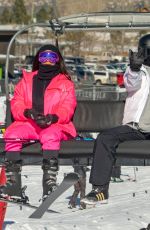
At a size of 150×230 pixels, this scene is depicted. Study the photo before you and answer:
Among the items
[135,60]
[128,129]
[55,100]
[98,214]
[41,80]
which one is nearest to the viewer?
[135,60]

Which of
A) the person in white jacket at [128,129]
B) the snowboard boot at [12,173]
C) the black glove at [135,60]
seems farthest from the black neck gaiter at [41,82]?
the black glove at [135,60]

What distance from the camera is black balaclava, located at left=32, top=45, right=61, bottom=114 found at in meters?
6.98

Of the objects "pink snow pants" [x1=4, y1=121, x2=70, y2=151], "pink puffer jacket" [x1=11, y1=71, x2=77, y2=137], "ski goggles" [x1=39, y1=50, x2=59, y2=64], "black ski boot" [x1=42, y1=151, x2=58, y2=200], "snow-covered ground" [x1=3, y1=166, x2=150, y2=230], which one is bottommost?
"snow-covered ground" [x1=3, y1=166, x2=150, y2=230]

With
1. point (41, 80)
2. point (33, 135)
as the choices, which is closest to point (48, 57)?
point (41, 80)

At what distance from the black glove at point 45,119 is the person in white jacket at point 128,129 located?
0.45 meters

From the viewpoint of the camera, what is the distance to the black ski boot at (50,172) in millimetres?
6617

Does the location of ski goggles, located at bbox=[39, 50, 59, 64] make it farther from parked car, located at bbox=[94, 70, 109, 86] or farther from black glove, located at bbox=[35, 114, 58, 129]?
parked car, located at bbox=[94, 70, 109, 86]

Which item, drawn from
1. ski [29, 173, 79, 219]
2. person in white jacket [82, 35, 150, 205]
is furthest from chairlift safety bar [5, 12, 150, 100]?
ski [29, 173, 79, 219]

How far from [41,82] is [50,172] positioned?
911 mm

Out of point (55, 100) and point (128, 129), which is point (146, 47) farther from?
point (55, 100)

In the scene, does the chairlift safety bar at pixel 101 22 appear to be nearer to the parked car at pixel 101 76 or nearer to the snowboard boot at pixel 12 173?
the snowboard boot at pixel 12 173

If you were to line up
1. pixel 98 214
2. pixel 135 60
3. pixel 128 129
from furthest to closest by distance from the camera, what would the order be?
1. pixel 98 214
2. pixel 128 129
3. pixel 135 60

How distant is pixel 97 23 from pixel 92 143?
2460mm

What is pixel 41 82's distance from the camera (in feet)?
23.1
